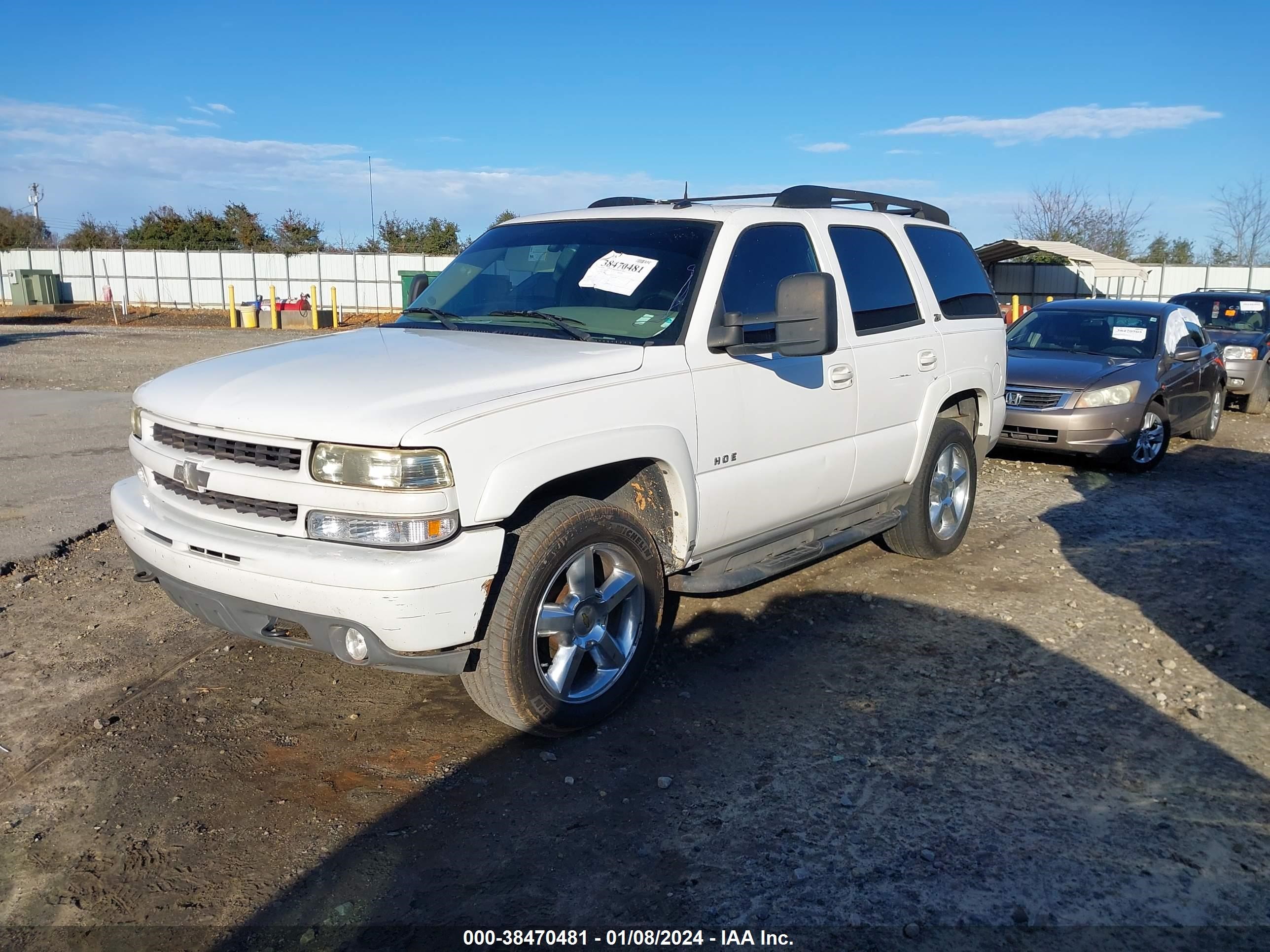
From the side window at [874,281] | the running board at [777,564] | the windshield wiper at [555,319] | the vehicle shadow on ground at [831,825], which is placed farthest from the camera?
the side window at [874,281]

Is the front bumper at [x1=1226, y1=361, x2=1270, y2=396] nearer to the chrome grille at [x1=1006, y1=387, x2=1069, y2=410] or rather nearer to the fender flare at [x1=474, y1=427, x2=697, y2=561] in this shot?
the chrome grille at [x1=1006, y1=387, x2=1069, y2=410]

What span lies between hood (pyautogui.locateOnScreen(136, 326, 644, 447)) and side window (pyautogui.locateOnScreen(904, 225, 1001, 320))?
2.79 metres

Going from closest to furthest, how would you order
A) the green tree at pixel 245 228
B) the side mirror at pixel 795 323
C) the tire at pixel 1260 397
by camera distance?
the side mirror at pixel 795 323 < the tire at pixel 1260 397 < the green tree at pixel 245 228

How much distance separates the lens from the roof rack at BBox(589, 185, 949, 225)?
5.34 meters

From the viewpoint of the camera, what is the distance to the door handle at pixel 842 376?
16.5 ft

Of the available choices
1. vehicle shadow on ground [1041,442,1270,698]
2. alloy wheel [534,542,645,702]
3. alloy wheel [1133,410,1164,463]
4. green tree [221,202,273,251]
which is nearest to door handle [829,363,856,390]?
alloy wheel [534,542,645,702]

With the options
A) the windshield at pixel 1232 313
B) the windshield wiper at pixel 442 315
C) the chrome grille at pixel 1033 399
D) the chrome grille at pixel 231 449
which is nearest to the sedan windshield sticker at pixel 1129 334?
the chrome grille at pixel 1033 399

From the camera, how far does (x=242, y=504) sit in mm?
3613

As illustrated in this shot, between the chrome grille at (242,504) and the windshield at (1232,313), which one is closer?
the chrome grille at (242,504)

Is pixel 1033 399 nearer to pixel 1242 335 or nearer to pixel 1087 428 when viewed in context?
pixel 1087 428

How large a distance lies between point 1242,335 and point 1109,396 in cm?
687

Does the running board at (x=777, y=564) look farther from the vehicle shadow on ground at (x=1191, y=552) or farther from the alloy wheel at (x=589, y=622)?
the vehicle shadow on ground at (x=1191, y=552)

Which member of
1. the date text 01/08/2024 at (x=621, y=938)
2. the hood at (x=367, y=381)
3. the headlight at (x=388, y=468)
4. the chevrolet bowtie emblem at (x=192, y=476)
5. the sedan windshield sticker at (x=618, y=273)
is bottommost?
the date text 01/08/2024 at (x=621, y=938)

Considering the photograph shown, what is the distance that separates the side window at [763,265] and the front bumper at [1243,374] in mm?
11791
